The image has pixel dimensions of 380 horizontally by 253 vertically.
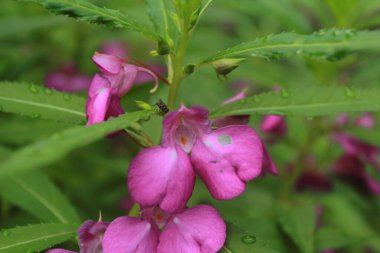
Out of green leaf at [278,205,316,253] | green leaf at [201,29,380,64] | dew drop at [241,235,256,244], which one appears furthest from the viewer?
green leaf at [278,205,316,253]

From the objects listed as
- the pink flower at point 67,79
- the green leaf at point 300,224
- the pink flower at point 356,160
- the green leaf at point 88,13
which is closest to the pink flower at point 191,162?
the green leaf at point 88,13

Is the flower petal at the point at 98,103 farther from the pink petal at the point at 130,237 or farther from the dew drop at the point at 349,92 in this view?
the dew drop at the point at 349,92

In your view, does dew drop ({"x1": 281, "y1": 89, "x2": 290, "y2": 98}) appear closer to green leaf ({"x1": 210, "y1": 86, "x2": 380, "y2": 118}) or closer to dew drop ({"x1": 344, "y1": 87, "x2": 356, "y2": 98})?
green leaf ({"x1": 210, "y1": 86, "x2": 380, "y2": 118})

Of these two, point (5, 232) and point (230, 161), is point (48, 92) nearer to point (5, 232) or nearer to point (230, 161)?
point (5, 232)

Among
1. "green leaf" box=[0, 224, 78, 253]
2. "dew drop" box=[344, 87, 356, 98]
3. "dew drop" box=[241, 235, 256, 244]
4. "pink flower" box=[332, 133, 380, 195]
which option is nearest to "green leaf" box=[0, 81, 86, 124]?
"green leaf" box=[0, 224, 78, 253]

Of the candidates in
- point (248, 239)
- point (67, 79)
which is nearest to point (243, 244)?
point (248, 239)

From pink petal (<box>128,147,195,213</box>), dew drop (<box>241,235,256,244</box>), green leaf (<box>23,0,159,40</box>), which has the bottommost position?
dew drop (<box>241,235,256,244</box>)

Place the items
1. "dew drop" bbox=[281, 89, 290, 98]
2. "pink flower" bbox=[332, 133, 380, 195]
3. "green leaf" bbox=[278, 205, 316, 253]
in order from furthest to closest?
"pink flower" bbox=[332, 133, 380, 195]
"green leaf" bbox=[278, 205, 316, 253]
"dew drop" bbox=[281, 89, 290, 98]
